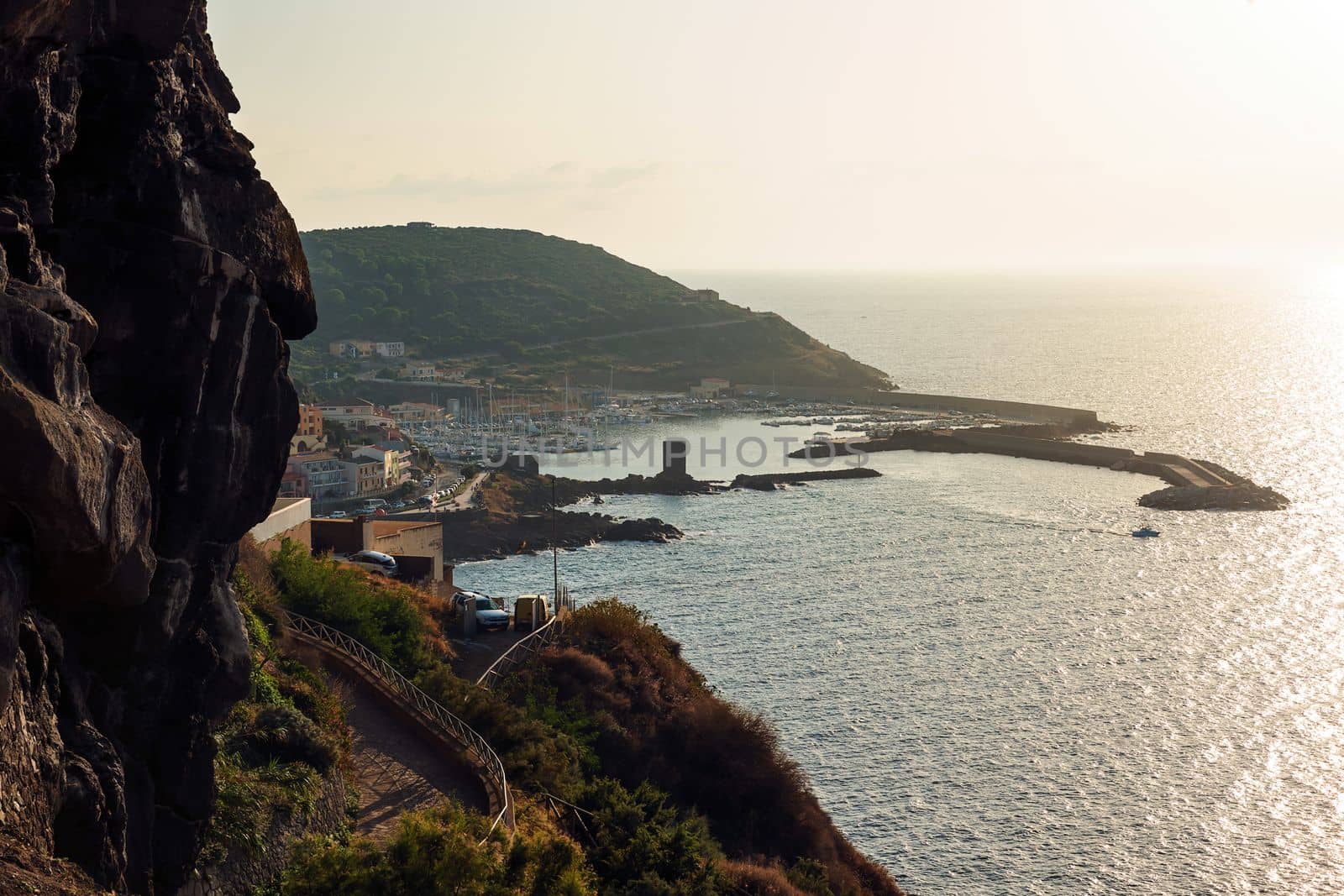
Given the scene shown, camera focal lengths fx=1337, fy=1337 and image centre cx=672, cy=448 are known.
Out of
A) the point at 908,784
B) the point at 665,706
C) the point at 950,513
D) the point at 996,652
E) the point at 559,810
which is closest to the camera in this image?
the point at 559,810

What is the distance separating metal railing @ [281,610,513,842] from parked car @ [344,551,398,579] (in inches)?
357

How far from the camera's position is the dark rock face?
7301 mm

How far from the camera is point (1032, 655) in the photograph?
39875mm

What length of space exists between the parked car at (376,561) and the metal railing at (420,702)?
908 cm

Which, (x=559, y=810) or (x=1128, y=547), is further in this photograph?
(x=1128, y=547)

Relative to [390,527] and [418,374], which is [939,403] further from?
[390,527]

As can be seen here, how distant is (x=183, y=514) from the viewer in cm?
979

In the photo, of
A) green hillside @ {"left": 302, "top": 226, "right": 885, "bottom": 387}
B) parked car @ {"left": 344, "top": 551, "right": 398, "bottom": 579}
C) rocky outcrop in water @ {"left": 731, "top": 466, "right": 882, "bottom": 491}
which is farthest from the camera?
green hillside @ {"left": 302, "top": 226, "right": 885, "bottom": 387}

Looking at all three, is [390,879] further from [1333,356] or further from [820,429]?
[1333,356]

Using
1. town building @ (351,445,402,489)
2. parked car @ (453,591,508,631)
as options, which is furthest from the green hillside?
parked car @ (453,591,508,631)

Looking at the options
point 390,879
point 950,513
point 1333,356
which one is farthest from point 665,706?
point 1333,356

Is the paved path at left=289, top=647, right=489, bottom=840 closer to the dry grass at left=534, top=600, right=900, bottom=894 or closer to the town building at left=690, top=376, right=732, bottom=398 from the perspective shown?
the dry grass at left=534, top=600, right=900, bottom=894

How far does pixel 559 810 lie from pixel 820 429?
8261cm

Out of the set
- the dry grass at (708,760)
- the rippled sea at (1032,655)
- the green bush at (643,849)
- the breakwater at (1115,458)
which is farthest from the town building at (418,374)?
the green bush at (643,849)
